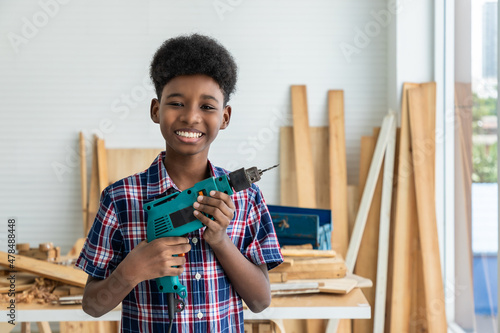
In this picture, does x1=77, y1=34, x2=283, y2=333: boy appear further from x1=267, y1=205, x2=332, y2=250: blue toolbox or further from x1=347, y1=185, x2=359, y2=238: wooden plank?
x1=347, y1=185, x2=359, y2=238: wooden plank

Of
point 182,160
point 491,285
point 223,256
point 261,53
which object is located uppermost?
point 261,53

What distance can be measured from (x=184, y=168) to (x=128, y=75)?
2794mm

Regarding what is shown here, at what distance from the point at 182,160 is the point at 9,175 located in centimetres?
309

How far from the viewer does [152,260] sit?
1238 mm

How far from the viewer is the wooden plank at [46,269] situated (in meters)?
2.29

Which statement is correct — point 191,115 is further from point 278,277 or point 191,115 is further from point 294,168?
point 294,168

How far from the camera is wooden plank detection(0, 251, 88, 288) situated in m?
2.29

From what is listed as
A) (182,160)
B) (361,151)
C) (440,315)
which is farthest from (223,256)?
(361,151)

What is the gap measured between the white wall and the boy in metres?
2.63

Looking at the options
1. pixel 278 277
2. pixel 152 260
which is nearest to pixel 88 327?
pixel 278 277

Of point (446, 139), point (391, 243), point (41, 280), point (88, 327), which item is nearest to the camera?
point (41, 280)

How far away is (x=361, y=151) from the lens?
155 inches

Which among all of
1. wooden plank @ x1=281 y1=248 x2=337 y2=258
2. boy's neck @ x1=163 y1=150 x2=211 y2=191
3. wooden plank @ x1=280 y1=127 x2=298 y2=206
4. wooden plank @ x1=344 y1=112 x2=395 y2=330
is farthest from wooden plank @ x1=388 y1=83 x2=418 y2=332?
boy's neck @ x1=163 y1=150 x2=211 y2=191

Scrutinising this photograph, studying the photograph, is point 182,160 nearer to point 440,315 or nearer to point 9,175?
point 440,315
